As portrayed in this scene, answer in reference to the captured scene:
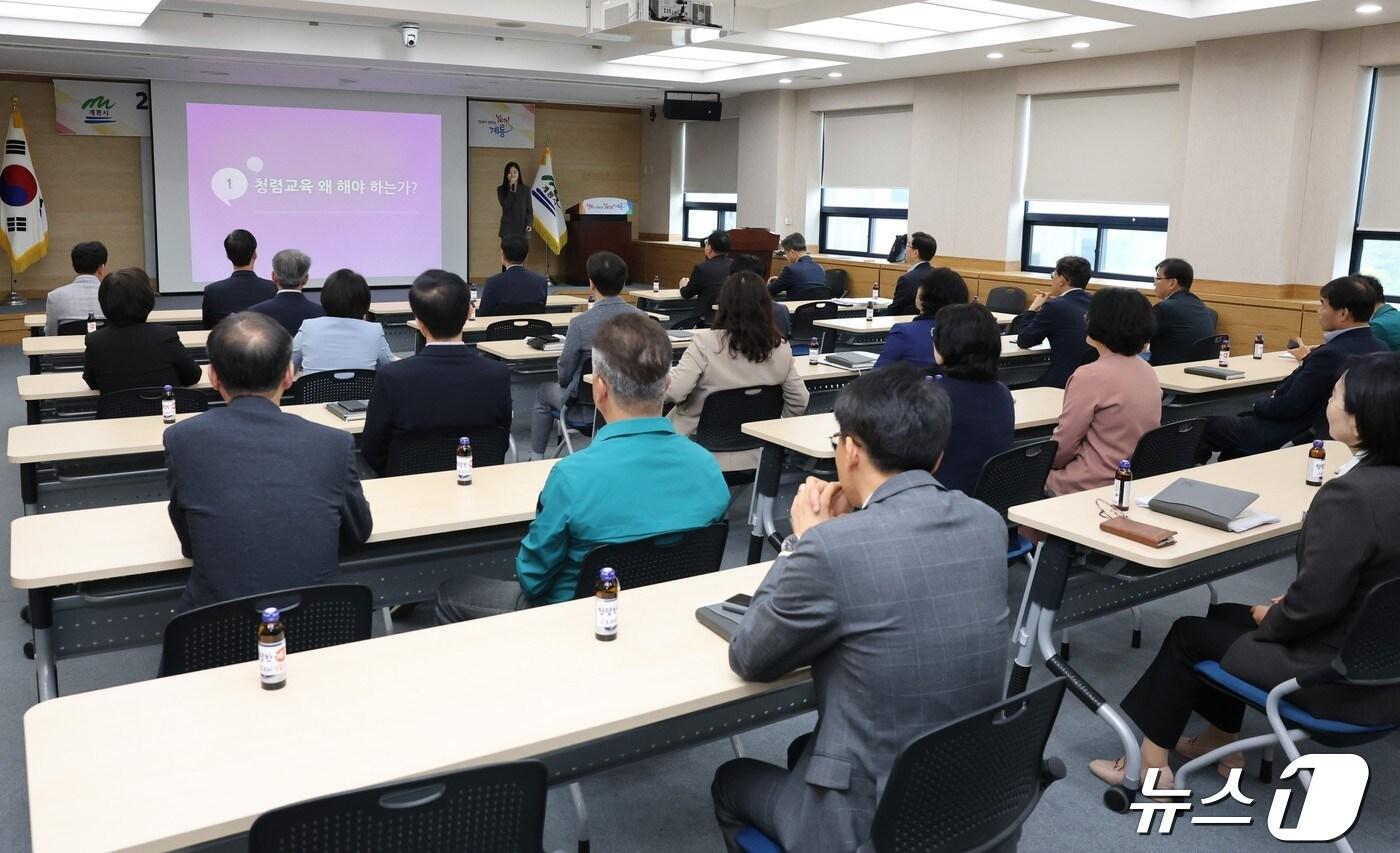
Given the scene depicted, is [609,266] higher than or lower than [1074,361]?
higher

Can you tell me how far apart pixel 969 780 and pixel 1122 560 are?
146cm

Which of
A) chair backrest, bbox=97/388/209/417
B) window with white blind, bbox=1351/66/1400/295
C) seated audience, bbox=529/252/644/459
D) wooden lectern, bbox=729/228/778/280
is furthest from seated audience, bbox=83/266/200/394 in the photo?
window with white blind, bbox=1351/66/1400/295

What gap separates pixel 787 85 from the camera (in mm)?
12352

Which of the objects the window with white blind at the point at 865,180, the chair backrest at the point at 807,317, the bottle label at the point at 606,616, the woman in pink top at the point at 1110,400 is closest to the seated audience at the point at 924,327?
the woman in pink top at the point at 1110,400

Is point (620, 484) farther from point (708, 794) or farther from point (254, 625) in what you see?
point (708, 794)

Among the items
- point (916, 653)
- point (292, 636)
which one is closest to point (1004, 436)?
point (916, 653)

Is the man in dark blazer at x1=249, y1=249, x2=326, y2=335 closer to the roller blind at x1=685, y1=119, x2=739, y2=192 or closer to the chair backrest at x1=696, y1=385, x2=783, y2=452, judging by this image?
the chair backrest at x1=696, y1=385, x2=783, y2=452

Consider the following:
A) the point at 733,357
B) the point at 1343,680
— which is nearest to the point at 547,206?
the point at 733,357

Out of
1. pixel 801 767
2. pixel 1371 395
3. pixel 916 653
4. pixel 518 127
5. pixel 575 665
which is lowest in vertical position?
pixel 801 767

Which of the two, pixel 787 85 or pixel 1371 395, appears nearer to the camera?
pixel 1371 395

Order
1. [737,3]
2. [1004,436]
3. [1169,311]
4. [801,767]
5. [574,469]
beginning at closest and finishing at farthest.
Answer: [801,767] < [574,469] < [1004,436] < [1169,311] < [737,3]

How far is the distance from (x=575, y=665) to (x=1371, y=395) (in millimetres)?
1970

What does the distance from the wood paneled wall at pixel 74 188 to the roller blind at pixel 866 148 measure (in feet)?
27.1

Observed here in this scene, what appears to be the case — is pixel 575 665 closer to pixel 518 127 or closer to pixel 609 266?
pixel 609 266
